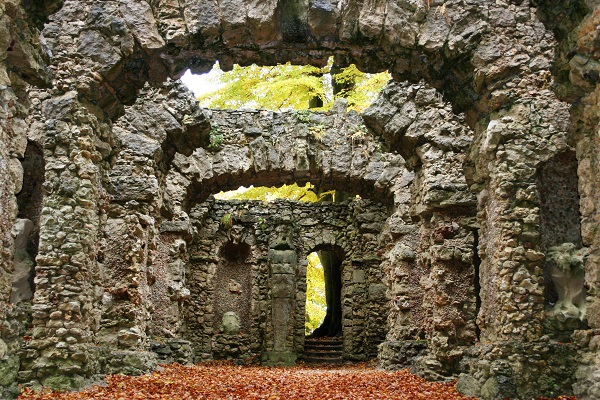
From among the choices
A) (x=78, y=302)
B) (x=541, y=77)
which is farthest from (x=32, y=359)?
(x=541, y=77)

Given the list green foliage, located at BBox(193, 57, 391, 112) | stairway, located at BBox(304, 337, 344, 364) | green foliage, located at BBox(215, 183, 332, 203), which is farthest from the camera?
green foliage, located at BBox(215, 183, 332, 203)

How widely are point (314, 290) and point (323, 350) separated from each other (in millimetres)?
6167

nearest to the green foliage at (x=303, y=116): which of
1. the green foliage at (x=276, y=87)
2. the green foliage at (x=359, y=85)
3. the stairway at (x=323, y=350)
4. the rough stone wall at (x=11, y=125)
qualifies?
the green foliage at (x=359, y=85)

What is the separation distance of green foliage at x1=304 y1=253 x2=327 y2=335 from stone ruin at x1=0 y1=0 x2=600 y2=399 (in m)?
11.3

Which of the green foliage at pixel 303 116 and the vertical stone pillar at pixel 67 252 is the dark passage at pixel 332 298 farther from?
the vertical stone pillar at pixel 67 252

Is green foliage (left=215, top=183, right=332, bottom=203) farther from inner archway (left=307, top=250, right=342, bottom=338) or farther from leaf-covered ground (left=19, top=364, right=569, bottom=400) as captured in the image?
leaf-covered ground (left=19, top=364, right=569, bottom=400)

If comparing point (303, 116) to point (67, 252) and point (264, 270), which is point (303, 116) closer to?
point (264, 270)

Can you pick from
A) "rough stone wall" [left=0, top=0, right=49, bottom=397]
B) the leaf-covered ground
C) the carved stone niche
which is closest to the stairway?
the leaf-covered ground

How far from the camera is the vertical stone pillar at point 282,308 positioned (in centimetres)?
1684

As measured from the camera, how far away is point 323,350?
61.4ft

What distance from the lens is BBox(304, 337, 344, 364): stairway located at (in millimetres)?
17859

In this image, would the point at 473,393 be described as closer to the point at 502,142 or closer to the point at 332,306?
the point at 502,142

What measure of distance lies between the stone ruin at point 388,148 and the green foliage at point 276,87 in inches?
305

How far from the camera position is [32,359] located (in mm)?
6605
